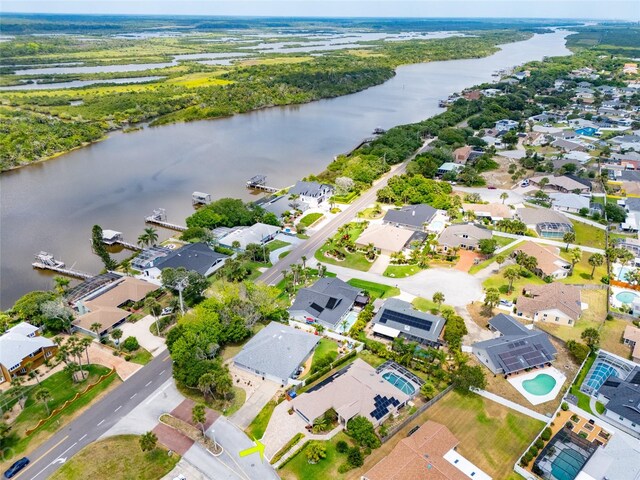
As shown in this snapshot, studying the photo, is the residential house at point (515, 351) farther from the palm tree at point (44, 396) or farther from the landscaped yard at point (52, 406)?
the palm tree at point (44, 396)

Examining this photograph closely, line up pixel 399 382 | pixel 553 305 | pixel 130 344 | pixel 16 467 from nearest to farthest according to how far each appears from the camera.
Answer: pixel 16 467 → pixel 399 382 → pixel 130 344 → pixel 553 305

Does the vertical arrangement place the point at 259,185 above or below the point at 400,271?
below

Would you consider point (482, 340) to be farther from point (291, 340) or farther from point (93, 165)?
point (93, 165)

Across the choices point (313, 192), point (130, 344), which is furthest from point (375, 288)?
point (313, 192)

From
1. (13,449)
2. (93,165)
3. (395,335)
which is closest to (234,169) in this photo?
(93,165)

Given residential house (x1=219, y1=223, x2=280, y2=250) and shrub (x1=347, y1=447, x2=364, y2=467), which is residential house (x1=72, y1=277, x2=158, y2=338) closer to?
residential house (x1=219, y1=223, x2=280, y2=250)

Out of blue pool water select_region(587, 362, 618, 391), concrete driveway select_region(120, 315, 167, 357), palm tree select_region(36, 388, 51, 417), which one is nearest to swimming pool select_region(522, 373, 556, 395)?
blue pool water select_region(587, 362, 618, 391)

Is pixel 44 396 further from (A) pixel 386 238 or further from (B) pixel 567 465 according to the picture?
(A) pixel 386 238
